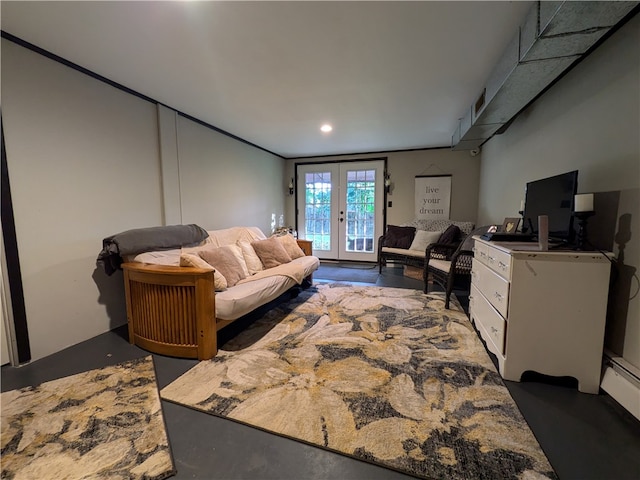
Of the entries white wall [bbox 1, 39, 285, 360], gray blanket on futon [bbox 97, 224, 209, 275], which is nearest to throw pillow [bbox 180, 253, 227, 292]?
gray blanket on futon [bbox 97, 224, 209, 275]

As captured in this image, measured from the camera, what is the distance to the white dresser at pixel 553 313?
1.59m

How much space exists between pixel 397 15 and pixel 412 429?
2257 millimetres

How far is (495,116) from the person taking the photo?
2674 millimetres

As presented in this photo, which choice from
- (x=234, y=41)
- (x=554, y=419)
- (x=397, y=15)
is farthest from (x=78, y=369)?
(x=397, y=15)

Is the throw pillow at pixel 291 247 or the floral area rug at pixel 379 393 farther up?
the throw pillow at pixel 291 247

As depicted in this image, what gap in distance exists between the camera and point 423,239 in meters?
4.39

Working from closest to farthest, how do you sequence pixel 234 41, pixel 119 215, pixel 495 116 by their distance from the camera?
pixel 234 41 < pixel 119 215 < pixel 495 116

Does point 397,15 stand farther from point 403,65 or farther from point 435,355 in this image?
point 435,355

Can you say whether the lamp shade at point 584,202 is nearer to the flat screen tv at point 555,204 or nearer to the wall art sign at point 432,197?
the flat screen tv at point 555,204

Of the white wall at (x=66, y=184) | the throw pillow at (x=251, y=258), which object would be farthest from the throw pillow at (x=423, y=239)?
the white wall at (x=66, y=184)

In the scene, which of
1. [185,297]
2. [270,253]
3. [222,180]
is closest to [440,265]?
[270,253]

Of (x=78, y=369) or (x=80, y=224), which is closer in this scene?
(x=78, y=369)

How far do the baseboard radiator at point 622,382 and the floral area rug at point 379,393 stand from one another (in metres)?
0.55

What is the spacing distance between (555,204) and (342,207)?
386cm
